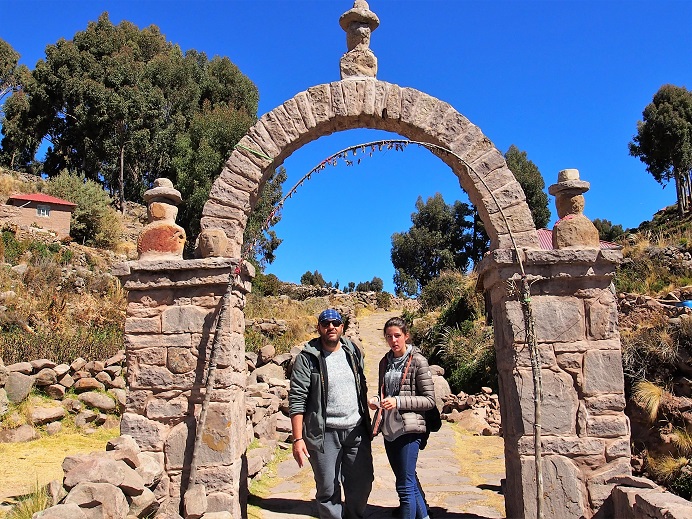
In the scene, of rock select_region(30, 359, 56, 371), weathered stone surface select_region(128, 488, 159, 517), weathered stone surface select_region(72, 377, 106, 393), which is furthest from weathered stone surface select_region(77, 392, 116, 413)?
weathered stone surface select_region(128, 488, 159, 517)

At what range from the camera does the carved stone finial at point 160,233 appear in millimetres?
5102

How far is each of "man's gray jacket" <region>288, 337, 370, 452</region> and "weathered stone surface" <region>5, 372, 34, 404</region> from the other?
18.2 feet

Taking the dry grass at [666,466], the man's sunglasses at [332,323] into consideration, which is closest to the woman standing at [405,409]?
the man's sunglasses at [332,323]

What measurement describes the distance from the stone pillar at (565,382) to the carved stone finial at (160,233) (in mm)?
3023

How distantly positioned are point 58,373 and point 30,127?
27.8m

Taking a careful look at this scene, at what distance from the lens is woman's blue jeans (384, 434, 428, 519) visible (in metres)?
3.95

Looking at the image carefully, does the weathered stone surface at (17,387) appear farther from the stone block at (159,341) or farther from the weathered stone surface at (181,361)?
the weathered stone surface at (181,361)

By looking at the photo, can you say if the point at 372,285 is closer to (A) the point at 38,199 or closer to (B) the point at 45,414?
(A) the point at 38,199

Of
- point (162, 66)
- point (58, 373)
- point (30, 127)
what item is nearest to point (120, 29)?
point (162, 66)

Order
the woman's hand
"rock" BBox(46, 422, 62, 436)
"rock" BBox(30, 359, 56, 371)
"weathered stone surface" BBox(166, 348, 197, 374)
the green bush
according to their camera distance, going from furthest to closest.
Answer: the green bush → "rock" BBox(30, 359, 56, 371) → "rock" BBox(46, 422, 62, 436) → "weathered stone surface" BBox(166, 348, 197, 374) → the woman's hand

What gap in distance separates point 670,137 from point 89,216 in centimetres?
2813

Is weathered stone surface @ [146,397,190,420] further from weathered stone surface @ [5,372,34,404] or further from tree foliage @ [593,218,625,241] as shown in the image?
tree foliage @ [593,218,625,241]

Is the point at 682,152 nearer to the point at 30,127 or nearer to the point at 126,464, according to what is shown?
the point at 126,464

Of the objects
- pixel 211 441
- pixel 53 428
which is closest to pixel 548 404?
pixel 211 441
